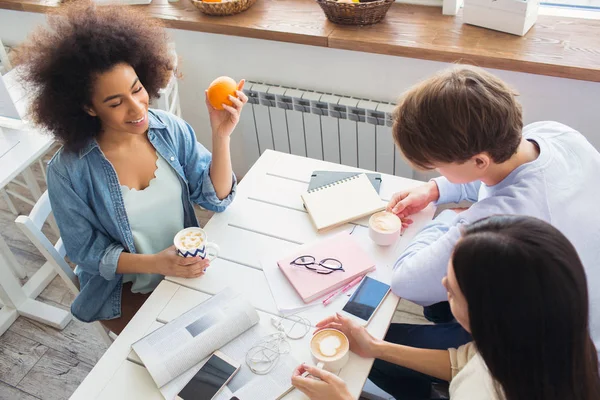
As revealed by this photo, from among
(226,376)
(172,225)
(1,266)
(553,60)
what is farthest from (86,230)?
(553,60)

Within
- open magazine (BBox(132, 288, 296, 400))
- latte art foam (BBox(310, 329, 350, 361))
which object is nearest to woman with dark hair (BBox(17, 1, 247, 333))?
open magazine (BBox(132, 288, 296, 400))

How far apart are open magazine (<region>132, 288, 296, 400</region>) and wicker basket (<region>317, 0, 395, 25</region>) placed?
49.5 inches

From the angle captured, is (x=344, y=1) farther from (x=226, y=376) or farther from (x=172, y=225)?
(x=226, y=376)

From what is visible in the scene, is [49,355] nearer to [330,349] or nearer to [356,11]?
[330,349]

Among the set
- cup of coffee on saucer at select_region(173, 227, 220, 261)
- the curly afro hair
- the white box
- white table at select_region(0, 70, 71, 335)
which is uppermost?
the curly afro hair

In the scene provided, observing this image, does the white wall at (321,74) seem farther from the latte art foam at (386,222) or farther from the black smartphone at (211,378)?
the black smartphone at (211,378)

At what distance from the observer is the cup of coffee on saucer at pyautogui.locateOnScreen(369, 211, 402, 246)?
139cm

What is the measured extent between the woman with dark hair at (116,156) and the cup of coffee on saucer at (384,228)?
44 cm

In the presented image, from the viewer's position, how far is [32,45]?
1.32 m

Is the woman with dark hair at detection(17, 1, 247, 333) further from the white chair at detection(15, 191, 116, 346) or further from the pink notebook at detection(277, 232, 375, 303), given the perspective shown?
the pink notebook at detection(277, 232, 375, 303)

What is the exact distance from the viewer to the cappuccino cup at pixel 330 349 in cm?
112

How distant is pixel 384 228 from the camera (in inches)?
55.5

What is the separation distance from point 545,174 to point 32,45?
1.25 m

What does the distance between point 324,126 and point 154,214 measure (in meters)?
1.02
